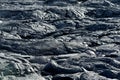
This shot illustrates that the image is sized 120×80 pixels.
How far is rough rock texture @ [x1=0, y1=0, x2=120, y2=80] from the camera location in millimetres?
6262

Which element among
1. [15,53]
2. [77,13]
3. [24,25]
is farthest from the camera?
[77,13]

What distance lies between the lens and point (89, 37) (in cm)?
780

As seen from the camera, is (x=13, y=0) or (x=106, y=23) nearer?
(x=106, y=23)

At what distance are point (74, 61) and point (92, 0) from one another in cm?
418

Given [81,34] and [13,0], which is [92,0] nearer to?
[13,0]

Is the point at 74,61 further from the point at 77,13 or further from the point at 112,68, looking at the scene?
the point at 77,13

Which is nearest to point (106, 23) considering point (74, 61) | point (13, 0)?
point (74, 61)

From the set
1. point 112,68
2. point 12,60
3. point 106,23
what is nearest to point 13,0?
point 106,23

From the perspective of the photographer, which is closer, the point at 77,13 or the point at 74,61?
the point at 74,61

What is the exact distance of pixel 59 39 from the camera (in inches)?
301

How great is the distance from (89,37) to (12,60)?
183 cm

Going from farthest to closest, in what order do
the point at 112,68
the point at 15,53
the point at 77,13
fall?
the point at 77,13 → the point at 15,53 → the point at 112,68

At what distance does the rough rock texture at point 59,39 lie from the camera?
626 cm

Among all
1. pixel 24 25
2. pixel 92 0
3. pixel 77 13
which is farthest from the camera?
pixel 92 0
